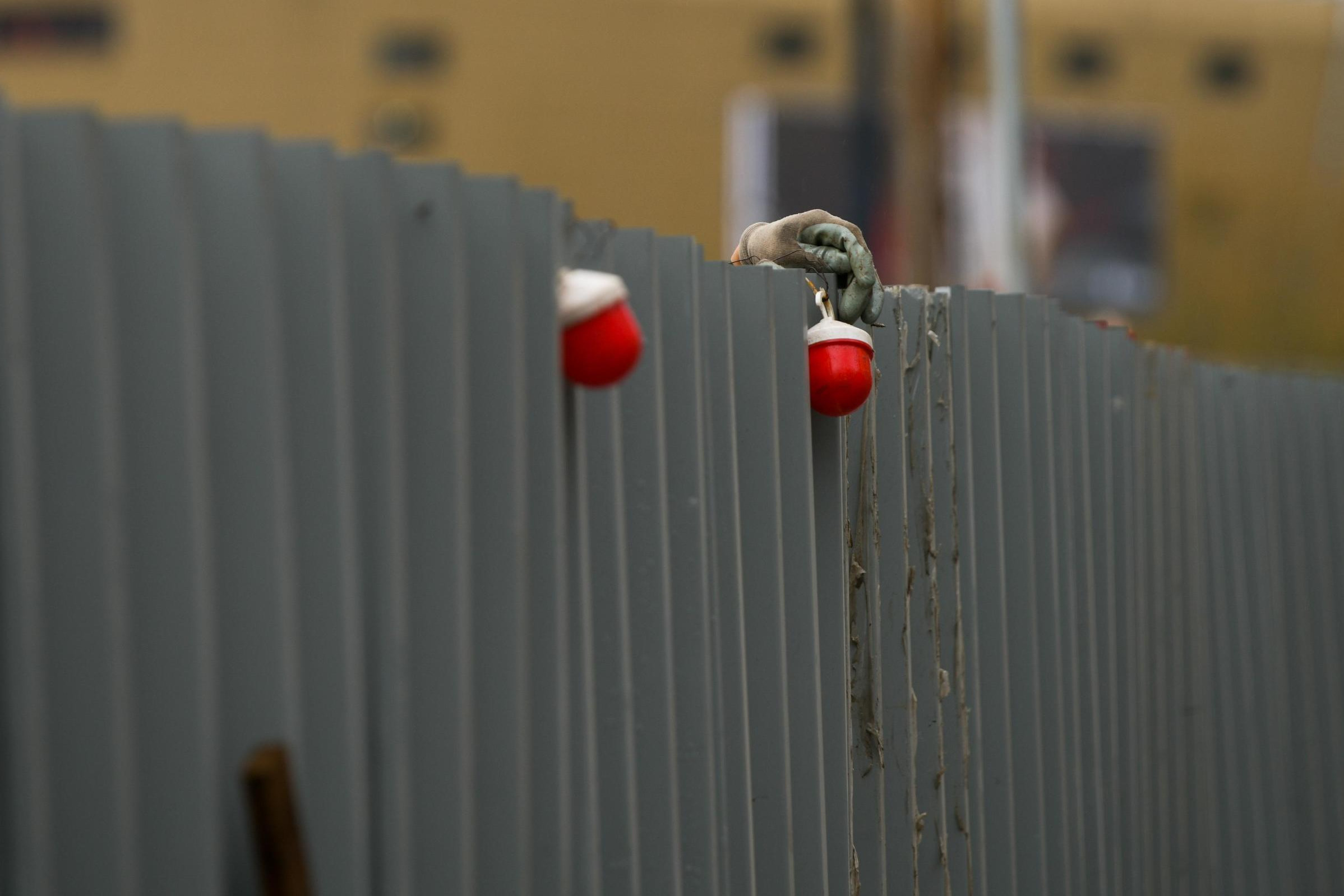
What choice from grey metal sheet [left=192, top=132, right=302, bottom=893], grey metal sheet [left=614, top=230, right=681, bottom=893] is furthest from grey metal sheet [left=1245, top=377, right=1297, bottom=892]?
grey metal sheet [left=192, top=132, right=302, bottom=893]

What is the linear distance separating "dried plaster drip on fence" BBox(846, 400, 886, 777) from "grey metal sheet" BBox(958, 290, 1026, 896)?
0.47 meters

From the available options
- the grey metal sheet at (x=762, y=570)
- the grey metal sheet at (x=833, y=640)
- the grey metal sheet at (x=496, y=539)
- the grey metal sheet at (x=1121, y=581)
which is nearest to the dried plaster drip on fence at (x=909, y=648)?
the grey metal sheet at (x=833, y=640)

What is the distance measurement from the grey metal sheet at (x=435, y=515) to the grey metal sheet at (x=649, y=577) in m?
0.47

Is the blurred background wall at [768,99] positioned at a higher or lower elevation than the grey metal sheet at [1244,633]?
higher

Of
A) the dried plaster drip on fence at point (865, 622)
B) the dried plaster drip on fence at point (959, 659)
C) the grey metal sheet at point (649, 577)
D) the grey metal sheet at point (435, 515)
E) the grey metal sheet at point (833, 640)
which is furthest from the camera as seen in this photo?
the dried plaster drip on fence at point (959, 659)

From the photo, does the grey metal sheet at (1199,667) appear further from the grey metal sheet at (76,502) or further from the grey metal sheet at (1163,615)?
the grey metal sheet at (76,502)

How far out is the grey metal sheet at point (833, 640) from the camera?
3.24 meters

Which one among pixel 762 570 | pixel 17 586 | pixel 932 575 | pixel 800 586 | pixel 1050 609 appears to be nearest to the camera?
pixel 17 586

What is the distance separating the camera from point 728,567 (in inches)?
115

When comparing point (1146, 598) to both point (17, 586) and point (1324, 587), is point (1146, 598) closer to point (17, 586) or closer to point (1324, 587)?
point (1324, 587)

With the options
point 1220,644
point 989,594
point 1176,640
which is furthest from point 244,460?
point 1220,644

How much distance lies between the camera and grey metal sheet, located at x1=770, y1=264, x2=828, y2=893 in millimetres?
3127

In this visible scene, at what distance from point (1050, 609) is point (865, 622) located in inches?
38.1

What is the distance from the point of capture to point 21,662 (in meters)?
1.77
